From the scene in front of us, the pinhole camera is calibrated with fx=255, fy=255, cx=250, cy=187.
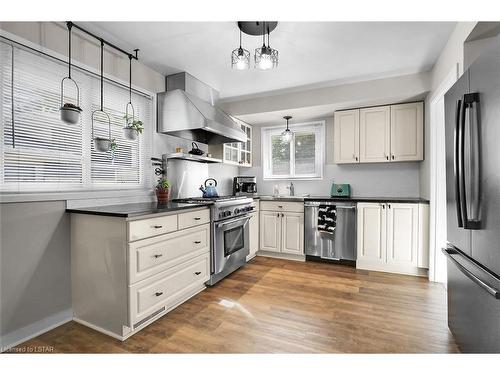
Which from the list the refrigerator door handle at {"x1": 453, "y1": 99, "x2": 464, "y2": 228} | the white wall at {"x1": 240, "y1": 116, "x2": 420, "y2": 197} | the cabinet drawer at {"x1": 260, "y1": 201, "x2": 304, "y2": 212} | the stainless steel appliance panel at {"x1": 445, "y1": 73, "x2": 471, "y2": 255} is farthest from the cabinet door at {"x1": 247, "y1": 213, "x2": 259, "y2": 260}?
the refrigerator door handle at {"x1": 453, "y1": 99, "x2": 464, "y2": 228}

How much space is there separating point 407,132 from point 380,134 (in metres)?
0.32

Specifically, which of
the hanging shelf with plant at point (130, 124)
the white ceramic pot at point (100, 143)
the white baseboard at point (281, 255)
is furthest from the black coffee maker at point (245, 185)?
the white ceramic pot at point (100, 143)

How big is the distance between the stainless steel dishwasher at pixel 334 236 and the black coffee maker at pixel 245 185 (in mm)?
1075

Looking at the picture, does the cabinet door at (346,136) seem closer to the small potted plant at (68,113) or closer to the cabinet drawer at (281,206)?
the cabinet drawer at (281,206)

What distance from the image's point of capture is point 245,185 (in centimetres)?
435

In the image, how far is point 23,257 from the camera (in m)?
1.84

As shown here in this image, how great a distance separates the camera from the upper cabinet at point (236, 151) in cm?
384

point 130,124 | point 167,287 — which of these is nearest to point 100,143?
point 130,124

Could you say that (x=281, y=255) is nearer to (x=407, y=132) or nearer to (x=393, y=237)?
(x=393, y=237)

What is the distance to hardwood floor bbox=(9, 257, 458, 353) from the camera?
68.5 inches

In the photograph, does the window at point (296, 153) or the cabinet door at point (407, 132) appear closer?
the cabinet door at point (407, 132)

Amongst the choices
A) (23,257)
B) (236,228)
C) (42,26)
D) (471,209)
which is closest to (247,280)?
(236,228)

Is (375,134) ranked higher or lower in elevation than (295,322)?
higher

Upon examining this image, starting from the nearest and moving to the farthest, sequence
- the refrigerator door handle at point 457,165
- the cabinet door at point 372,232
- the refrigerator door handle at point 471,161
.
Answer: the refrigerator door handle at point 471,161 → the refrigerator door handle at point 457,165 → the cabinet door at point 372,232
